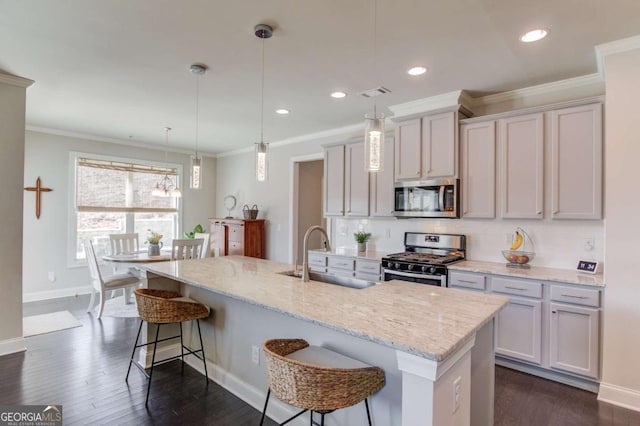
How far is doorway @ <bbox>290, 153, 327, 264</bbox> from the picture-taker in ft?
19.3

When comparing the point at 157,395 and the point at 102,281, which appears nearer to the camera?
the point at 157,395

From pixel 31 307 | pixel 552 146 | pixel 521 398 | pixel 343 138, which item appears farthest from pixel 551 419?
pixel 31 307

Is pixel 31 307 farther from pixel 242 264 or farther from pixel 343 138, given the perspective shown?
pixel 343 138

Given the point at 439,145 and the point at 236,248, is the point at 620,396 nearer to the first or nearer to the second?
the point at 439,145

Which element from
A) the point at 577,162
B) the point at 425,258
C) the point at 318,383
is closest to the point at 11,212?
the point at 318,383

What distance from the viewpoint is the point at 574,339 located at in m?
2.70

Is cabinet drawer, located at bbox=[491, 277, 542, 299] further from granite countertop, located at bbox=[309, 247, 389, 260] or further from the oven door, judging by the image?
granite countertop, located at bbox=[309, 247, 389, 260]

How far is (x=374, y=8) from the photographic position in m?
2.11

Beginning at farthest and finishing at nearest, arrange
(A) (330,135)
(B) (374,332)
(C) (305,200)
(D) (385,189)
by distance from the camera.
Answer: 1. (C) (305,200)
2. (A) (330,135)
3. (D) (385,189)
4. (B) (374,332)

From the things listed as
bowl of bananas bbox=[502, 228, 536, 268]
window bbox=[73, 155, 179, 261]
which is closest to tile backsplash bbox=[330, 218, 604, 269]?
bowl of bananas bbox=[502, 228, 536, 268]

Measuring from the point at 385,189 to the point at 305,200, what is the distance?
2.22 meters

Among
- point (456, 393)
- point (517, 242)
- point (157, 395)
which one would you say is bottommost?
point (157, 395)

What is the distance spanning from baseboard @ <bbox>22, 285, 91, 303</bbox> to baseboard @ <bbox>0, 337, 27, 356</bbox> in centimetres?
221

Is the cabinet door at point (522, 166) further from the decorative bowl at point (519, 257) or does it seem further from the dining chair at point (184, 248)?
the dining chair at point (184, 248)
